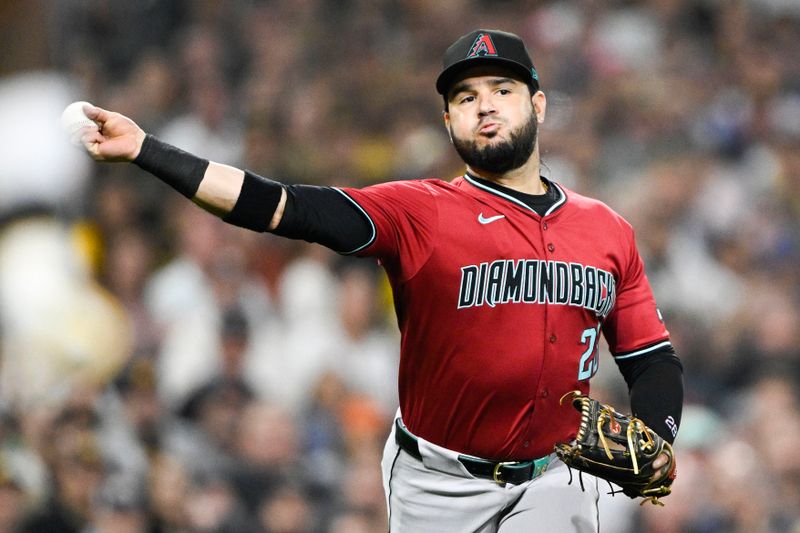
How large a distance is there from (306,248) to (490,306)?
4338mm

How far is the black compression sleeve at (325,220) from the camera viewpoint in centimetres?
283

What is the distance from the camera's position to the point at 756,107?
837 cm

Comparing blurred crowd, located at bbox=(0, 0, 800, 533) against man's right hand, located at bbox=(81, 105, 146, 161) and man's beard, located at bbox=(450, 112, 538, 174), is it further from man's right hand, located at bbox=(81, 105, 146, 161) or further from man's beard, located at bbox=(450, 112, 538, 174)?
man's right hand, located at bbox=(81, 105, 146, 161)

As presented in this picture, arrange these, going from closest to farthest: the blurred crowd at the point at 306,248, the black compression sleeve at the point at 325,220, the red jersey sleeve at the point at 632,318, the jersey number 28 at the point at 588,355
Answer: the black compression sleeve at the point at 325,220, the jersey number 28 at the point at 588,355, the red jersey sleeve at the point at 632,318, the blurred crowd at the point at 306,248

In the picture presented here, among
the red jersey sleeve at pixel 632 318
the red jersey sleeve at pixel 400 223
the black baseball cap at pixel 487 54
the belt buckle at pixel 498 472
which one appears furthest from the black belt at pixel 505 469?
the black baseball cap at pixel 487 54

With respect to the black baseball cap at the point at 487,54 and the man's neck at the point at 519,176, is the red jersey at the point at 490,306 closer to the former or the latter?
the man's neck at the point at 519,176

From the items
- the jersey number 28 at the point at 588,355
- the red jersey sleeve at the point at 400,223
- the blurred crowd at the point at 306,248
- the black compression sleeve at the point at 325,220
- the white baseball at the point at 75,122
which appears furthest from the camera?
the blurred crowd at the point at 306,248

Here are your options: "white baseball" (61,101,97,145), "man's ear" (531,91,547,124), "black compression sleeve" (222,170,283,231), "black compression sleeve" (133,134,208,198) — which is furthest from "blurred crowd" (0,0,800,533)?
"white baseball" (61,101,97,145)

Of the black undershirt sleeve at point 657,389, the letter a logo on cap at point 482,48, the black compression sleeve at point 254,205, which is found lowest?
the black undershirt sleeve at point 657,389

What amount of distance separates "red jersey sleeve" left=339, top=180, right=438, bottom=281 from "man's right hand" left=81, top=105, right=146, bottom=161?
1.82ft

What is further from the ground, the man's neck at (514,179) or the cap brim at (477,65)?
the cap brim at (477,65)

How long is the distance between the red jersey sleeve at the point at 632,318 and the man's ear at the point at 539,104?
0.42 m

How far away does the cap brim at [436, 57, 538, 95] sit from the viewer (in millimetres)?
3162

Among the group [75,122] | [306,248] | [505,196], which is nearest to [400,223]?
[505,196]
